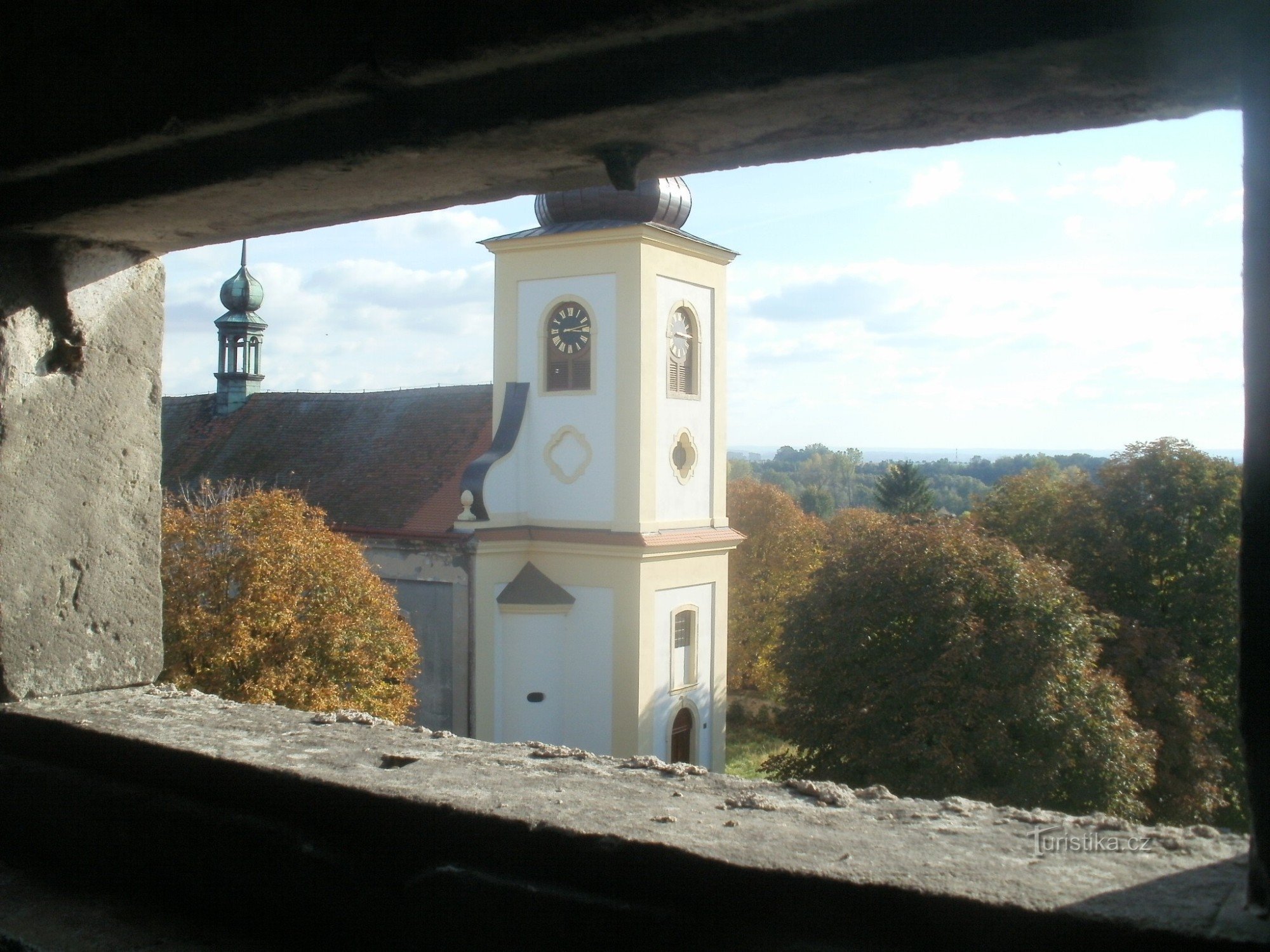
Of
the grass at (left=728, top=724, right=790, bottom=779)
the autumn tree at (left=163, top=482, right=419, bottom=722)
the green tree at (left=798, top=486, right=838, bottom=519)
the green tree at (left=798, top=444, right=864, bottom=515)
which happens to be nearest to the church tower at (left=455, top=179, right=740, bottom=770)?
the grass at (left=728, top=724, right=790, bottom=779)

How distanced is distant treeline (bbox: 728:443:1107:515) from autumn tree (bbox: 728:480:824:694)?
4841mm

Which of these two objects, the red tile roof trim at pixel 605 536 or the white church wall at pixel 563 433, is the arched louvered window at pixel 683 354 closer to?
the white church wall at pixel 563 433

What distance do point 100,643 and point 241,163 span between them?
1402mm

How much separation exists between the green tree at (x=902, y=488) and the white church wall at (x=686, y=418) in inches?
893

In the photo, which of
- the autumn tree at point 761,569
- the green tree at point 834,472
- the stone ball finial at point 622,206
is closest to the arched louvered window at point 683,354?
the stone ball finial at point 622,206

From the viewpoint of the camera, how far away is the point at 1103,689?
15.5 metres

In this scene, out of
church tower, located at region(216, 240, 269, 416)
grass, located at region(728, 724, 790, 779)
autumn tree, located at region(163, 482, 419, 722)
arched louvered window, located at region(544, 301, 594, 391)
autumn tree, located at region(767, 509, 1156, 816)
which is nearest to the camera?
autumn tree, located at region(163, 482, 419, 722)

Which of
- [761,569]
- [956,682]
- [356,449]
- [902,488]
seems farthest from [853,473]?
[956,682]

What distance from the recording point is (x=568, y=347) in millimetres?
21219

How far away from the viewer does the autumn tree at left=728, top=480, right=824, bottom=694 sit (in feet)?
98.6

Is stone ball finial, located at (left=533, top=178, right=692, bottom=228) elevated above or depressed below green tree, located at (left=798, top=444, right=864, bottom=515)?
above

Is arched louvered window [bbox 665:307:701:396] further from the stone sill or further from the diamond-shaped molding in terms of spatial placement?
the stone sill

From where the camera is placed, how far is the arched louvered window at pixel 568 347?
68.7 ft

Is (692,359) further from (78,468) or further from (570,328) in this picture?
(78,468)
